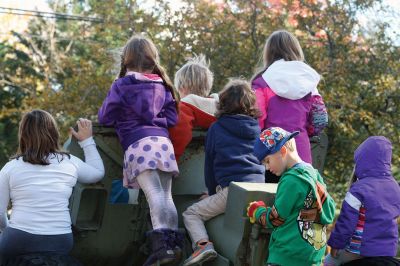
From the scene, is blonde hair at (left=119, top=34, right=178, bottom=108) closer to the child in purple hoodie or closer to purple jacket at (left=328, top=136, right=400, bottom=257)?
the child in purple hoodie

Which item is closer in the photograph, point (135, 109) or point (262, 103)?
point (135, 109)

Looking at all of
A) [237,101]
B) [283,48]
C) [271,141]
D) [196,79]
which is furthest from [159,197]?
[283,48]

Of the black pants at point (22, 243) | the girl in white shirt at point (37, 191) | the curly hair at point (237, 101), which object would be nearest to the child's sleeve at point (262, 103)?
the curly hair at point (237, 101)

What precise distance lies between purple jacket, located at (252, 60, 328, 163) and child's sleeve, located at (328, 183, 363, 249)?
61cm

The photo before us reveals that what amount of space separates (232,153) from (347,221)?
839mm

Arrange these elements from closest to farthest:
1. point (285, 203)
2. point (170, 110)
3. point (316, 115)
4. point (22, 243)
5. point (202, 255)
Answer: point (285, 203)
point (202, 255)
point (22, 243)
point (170, 110)
point (316, 115)

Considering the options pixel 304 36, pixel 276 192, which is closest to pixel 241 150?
pixel 276 192

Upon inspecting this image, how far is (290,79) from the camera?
16.2 feet

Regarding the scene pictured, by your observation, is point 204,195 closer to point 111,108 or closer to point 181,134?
point 181,134

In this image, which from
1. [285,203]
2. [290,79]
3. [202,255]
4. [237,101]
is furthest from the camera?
[290,79]

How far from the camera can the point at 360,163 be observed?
180 inches

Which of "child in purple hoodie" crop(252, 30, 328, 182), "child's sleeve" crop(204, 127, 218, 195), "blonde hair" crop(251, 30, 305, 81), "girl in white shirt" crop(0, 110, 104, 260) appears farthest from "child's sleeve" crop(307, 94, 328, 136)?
"girl in white shirt" crop(0, 110, 104, 260)

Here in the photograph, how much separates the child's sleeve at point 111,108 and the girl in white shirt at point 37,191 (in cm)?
37

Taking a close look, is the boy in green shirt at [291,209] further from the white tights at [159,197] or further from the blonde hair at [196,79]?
the blonde hair at [196,79]
